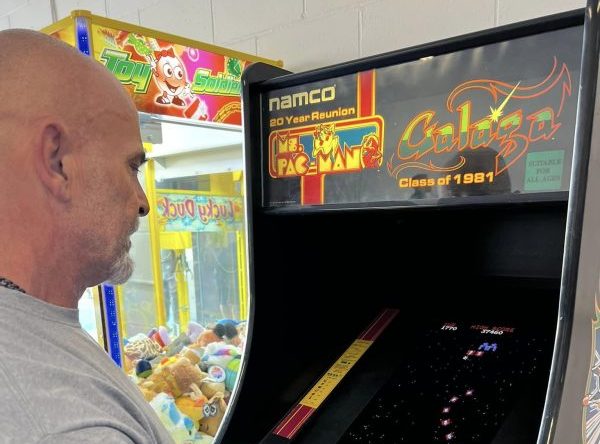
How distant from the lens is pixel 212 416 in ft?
5.12

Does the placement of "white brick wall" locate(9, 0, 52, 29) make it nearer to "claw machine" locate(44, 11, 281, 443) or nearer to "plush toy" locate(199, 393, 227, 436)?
"claw machine" locate(44, 11, 281, 443)

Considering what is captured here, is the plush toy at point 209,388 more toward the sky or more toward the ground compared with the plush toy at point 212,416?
more toward the sky

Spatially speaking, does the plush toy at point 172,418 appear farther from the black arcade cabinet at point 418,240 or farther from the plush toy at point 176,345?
the black arcade cabinet at point 418,240

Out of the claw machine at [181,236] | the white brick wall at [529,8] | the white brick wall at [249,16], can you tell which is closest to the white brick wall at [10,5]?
the claw machine at [181,236]

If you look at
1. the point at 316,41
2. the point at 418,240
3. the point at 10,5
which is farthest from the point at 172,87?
the point at 10,5

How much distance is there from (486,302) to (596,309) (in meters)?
0.40

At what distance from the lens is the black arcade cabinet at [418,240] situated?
684mm

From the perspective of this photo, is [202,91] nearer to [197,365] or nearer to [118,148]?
[118,148]

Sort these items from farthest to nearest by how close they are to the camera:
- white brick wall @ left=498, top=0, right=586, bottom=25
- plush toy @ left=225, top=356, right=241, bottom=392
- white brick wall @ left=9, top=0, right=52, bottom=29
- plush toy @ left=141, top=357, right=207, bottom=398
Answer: white brick wall @ left=9, top=0, right=52, bottom=29 → plush toy @ left=225, top=356, right=241, bottom=392 → plush toy @ left=141, top=357, right=207, bottom=398 → white brick wall @ left=498, top=0, right=586, bottom=25

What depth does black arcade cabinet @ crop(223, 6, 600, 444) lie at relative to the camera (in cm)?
68

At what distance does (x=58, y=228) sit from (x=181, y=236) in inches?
54.5

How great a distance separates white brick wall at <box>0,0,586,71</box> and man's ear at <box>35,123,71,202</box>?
98 cm

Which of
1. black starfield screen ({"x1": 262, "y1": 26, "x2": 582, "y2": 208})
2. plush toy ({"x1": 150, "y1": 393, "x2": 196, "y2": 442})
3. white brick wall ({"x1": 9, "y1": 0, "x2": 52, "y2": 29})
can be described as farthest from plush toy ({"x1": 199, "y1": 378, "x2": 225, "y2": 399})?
white brick wall ({"x1": 9, "y1": 0, "x2": 52, "y2": 29})

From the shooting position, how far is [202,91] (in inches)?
54.7
